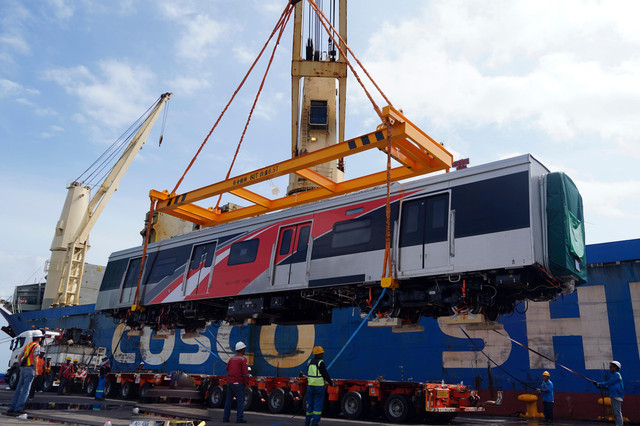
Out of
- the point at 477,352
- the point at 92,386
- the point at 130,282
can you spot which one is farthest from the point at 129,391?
the point at 477,352

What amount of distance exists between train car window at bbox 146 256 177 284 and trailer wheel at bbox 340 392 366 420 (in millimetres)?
6292

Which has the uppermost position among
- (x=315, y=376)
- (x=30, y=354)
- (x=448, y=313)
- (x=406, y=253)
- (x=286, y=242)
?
(x=286, y=242)

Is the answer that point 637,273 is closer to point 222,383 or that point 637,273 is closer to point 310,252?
point 310,252

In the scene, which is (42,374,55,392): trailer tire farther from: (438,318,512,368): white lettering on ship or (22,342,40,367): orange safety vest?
(438,318,512,368): white lettering on ship

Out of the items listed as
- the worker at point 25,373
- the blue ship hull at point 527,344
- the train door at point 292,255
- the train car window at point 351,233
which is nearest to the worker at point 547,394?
the blue ship hull at point 527,344

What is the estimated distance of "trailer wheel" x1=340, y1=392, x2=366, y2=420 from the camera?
1399 centimetres

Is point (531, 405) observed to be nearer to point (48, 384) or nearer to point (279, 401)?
point (279, 401)

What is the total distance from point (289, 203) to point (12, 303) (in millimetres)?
45407

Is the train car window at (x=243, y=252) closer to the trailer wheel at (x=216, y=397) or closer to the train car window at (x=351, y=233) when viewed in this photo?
the train car window at (x=351, y=233)

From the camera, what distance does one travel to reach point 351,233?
443 inches

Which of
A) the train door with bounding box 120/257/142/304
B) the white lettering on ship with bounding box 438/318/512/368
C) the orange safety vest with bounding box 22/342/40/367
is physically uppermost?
the train door with bounding box 120/257/142/304

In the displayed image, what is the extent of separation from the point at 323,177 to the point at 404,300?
14.5ft

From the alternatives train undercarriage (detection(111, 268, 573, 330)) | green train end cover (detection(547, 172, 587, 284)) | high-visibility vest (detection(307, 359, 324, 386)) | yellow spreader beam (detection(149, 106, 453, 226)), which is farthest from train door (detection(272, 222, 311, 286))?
green train end cover (detection(547, 172, 587, 284))

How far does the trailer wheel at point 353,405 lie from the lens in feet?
45.9
